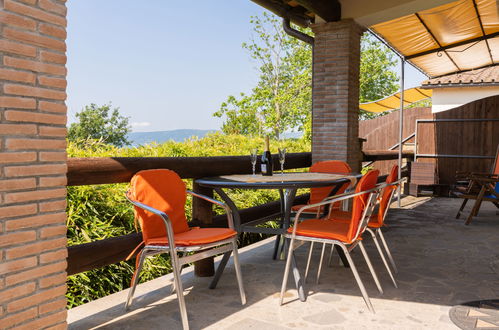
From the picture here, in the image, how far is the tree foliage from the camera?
23359mm

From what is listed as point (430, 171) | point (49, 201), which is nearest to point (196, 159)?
point (49, 201)

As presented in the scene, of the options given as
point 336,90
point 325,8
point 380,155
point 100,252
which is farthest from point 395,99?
point 100,252

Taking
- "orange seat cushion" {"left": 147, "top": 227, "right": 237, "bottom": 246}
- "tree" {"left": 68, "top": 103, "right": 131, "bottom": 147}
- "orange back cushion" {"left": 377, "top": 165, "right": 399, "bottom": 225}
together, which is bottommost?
"orange seat cushion" {"left": 147, "top": 227, "right": 237, "bottom": 246}

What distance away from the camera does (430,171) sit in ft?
31.9

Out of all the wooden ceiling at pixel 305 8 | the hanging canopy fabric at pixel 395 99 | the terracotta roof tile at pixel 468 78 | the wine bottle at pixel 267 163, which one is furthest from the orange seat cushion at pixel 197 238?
the hanging canopy fabric at pixel 395 99

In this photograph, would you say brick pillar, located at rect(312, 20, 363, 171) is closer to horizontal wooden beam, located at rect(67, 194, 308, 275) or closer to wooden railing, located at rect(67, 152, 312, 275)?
wooden railing, located at rect(67, 152, 312, 275)

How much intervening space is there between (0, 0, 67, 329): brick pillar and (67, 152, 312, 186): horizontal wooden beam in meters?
0.67

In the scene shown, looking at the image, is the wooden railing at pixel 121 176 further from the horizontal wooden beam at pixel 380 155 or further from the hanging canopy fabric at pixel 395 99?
the hanging canopy fabric at pixel 395 99

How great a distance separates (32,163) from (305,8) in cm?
493

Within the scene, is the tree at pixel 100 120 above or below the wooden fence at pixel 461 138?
above

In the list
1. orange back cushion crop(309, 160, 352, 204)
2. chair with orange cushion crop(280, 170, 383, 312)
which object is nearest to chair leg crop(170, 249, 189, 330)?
chair with orange cushion crop(280, 170, 383, 312)

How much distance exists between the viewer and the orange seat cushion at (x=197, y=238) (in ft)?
8.91

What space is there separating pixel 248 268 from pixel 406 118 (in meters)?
9.44

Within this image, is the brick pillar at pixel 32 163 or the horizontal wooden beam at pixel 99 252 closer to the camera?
the brick pillar at pixel 32 163
